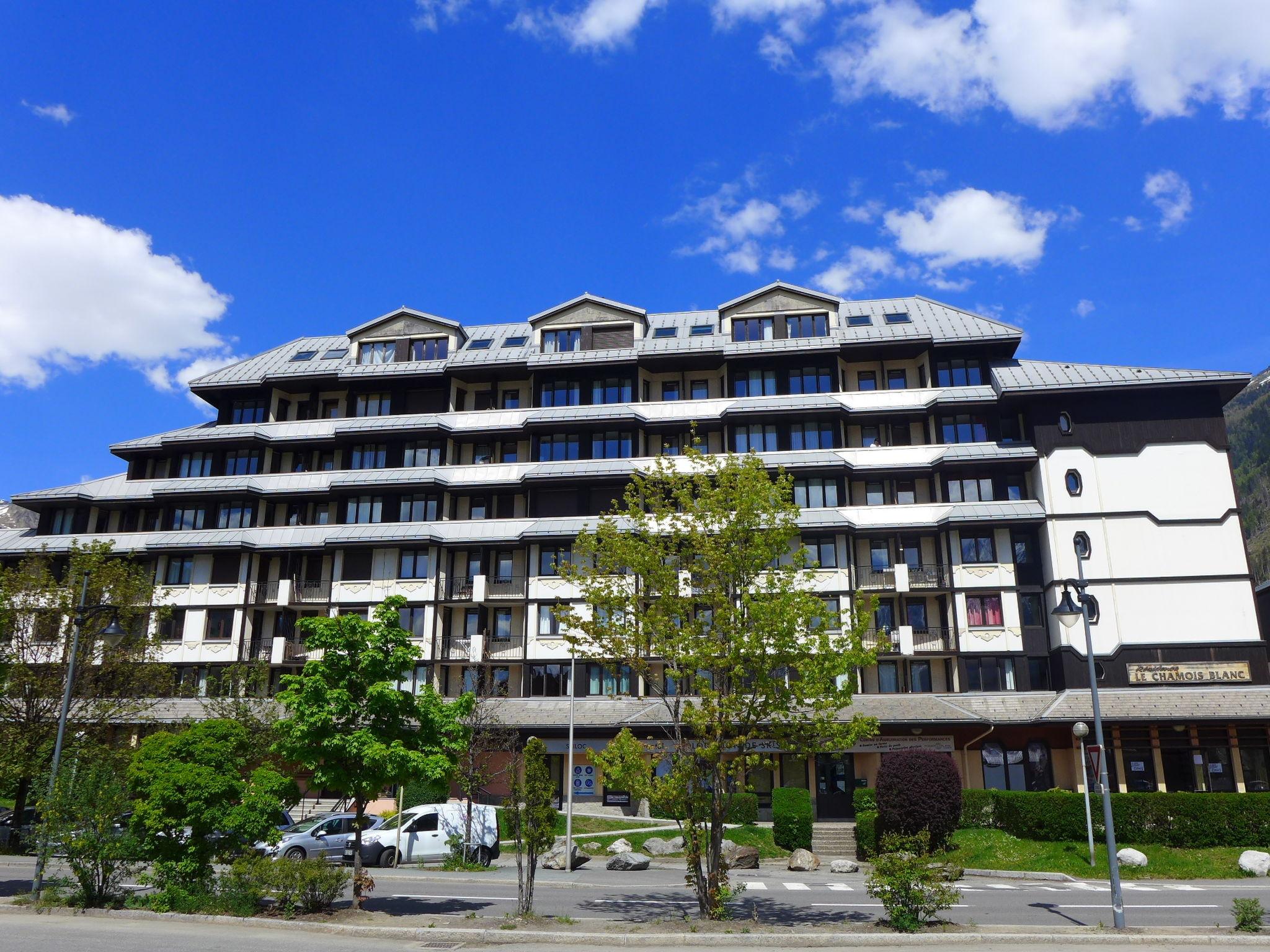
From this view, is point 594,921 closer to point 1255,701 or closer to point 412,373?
point 1255,701

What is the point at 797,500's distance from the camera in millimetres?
48250

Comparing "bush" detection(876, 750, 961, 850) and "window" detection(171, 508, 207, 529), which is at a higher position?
"window" detection(171, 508, 207, 529)

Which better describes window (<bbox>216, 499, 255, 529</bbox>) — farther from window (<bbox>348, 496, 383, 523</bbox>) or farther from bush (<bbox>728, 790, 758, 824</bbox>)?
bush (<bbox>728, 790, 758, 824</bbox>)

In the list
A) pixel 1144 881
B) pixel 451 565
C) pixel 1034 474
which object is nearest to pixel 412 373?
pixel 451 565

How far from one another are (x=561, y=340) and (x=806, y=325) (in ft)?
43.2

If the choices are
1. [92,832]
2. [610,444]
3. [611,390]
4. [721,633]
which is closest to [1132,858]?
[721,633]

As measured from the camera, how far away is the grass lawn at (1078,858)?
2856 centimetres

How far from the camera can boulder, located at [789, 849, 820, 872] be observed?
30797 mm

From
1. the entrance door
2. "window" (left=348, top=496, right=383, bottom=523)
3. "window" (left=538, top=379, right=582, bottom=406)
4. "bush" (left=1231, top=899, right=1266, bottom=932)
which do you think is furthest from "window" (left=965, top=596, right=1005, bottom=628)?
"window" (left=348, top=496, right=383, bottom=523)

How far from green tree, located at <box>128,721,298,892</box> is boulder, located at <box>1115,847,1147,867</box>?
76.6 ft

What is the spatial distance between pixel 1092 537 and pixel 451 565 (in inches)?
1183

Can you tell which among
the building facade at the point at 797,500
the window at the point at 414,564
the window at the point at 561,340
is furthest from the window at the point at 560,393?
the window at the point at 414,564

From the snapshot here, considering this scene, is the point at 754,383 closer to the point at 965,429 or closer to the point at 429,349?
the point at 965,429

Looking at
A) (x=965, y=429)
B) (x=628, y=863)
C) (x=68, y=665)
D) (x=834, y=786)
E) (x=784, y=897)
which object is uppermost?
(x=965, y=429)
